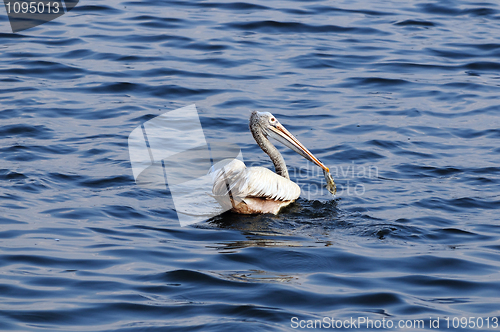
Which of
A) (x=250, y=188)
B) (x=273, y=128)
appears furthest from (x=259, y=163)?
(x=250, y=188)

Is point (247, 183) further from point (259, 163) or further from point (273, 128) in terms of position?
point (259, 163)

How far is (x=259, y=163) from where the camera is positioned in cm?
841

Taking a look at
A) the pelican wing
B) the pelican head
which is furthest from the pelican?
the pelican head

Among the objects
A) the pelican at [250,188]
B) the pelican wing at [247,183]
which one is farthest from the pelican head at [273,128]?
the pelican wing at [247,183]

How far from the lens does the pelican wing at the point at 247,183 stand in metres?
6.55

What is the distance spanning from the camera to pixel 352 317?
4590 millimetres

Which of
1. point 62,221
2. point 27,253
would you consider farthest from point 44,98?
point 27,253

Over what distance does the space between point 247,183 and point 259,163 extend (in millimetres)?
1911

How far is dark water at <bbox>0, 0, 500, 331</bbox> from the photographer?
4.86m

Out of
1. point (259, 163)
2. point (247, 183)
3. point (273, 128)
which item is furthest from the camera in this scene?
point (259, 163)

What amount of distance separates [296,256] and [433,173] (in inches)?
120

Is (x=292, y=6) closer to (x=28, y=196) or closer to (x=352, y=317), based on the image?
(x=28, y=196)

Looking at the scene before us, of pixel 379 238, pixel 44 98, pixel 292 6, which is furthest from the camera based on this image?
pixel 292 6

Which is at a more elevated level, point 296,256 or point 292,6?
point 292,6
